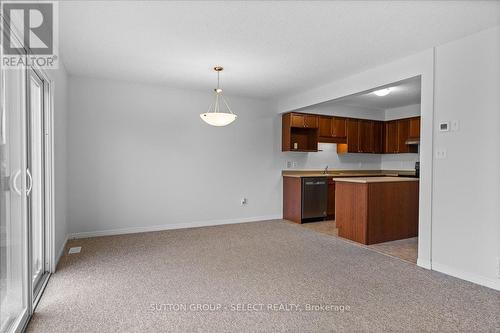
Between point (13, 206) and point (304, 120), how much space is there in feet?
16.7

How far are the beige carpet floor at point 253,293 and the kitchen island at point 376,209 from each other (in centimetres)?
44

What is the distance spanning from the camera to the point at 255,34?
302 cm

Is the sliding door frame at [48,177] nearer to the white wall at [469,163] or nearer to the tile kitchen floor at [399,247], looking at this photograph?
the tile kitchen floor at [399,247]

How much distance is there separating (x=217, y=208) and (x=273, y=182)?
4.40ft

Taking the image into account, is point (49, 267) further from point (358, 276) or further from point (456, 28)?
point (456, 28)

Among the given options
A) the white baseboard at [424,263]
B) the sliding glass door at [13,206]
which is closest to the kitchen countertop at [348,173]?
the white baseboard at [424,263]

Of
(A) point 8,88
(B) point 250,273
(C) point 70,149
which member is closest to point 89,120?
(C) point 70,149

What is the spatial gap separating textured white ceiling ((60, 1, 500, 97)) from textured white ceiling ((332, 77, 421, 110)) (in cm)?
164

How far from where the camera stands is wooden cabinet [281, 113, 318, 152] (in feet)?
20.0

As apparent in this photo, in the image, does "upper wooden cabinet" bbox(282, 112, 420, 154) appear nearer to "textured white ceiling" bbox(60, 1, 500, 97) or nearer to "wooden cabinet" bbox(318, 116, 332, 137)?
"wooden cabinet" bbox(318, 116, 332, 137)

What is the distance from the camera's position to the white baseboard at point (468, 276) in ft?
9.21

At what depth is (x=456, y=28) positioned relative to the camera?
2855 mm

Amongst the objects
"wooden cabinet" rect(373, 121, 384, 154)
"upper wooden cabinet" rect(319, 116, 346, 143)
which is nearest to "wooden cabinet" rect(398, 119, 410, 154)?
"wooden cabinet" rect(373, 121, 384, 154)

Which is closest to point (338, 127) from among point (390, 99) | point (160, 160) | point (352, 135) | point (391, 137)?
point (352, 135)
